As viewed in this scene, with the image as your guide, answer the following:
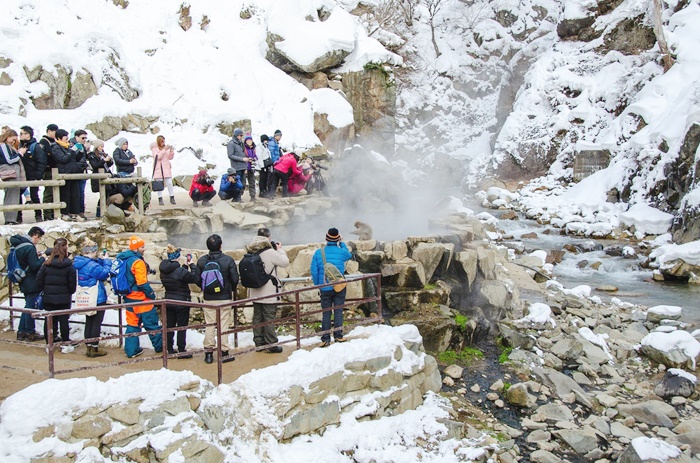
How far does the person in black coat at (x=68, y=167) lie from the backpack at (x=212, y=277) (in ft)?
14.1

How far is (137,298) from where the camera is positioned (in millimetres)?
6984

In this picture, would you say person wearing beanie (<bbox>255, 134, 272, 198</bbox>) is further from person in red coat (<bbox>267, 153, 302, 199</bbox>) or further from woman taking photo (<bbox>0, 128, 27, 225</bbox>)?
woman taking photo (<bbox>0, 128, 27, 225</bbox>)

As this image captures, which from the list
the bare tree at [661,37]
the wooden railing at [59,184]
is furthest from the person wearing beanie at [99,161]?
the bare tree at [661,37]

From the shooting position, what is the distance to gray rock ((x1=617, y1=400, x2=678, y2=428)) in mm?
8594

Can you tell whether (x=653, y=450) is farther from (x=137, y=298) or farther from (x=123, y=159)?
(x=123, y=159)

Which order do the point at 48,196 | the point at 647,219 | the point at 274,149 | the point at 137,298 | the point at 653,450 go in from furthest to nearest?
the point at 647,219, the point at 274,149, the point at 48,196, the point at 653,450, the point at 137,298

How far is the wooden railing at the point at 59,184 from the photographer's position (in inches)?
351

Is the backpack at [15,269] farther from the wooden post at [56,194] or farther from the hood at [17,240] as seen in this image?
the wooden post at [56,194]

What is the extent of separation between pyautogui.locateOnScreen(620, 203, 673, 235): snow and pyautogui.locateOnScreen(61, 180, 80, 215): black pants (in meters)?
17.6

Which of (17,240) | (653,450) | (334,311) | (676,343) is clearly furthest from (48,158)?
(676,343)

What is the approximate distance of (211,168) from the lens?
17391 millimetres

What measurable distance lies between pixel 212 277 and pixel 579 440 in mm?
5459

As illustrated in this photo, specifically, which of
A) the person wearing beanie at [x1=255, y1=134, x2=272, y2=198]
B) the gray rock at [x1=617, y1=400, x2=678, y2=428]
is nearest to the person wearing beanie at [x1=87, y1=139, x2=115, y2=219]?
the person wearing beanie at [x1=255, y1=134, x2=272, y2=198]

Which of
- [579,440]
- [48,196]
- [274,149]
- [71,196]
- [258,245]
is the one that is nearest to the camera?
[258,245]
